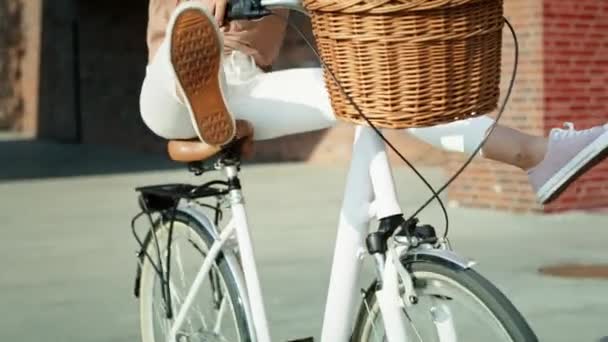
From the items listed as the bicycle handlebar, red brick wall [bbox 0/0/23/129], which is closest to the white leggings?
the bicycle handlebar

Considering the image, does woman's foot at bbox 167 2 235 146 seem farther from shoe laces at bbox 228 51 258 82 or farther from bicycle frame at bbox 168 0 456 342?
shoe laces at bbox 228 51 258 82

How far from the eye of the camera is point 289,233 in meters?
9.33

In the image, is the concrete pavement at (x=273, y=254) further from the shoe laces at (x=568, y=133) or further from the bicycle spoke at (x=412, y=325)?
the bicycle spoke at (x=412, y=325)

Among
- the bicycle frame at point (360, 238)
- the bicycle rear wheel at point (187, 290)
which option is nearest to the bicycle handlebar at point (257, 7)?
the bicycle frame at point (360, 238)

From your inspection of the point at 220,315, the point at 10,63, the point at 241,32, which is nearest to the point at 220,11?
the point at 241,32

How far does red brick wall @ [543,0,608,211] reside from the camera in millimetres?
9797

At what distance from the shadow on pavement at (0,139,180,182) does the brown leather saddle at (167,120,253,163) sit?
36.8ft

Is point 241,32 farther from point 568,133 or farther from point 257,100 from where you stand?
point 568,133

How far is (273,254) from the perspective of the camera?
8.29 meters

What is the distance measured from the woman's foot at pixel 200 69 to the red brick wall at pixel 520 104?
656 centimetres

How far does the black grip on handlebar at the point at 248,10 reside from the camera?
3277mm

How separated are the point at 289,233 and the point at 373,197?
235 inches

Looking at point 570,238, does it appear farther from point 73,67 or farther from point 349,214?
point 73,67

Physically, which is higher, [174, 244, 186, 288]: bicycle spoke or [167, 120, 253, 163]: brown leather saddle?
[167, 120, 253, 163]: brown leather saddle
